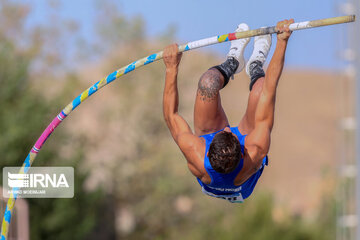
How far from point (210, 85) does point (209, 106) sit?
255mm

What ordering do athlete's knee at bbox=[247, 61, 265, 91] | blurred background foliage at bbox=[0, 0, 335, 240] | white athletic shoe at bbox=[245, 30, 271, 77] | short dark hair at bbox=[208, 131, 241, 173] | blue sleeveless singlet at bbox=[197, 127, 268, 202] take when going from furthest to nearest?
1. blurred background foliage at bbox=[0, 0, 335, 240]
2. white athletic shoe at bbox=[245, 30, 271, 77]
3. athlete's knee at bbox=[247, 61, 265, 91]
4. blue sleeveless singlet at bbox=[197, 127, 268, 202]
5. short dark hair at bbox=[208, 131, 241, 173]

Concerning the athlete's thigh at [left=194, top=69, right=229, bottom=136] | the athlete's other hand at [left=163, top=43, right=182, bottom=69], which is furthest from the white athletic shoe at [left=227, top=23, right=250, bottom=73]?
the athlete's other hand at [left=163, top=43, right=182, bottom=69]

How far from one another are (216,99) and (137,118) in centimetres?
2761

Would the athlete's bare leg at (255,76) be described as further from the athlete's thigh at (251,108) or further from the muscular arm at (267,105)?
the muscular arm at (267,105)

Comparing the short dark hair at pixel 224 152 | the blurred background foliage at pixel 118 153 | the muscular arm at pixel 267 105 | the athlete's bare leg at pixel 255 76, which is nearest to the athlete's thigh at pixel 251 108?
the athlete's bare leg at pixel 255 76

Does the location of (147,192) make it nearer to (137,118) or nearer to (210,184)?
(137,118)

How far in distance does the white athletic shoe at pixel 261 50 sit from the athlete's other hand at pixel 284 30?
932mm

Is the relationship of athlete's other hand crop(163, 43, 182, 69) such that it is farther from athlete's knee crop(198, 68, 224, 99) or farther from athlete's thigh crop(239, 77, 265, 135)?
athlete's thigh crop(239, 77, 265, 135)

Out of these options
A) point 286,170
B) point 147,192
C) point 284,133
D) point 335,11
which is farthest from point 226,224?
point 284,133

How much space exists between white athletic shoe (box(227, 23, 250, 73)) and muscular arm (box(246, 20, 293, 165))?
2.92 feet

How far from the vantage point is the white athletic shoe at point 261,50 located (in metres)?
7.91

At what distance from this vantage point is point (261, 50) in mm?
7949

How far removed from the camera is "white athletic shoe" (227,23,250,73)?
26.0ft

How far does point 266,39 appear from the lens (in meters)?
8.02
